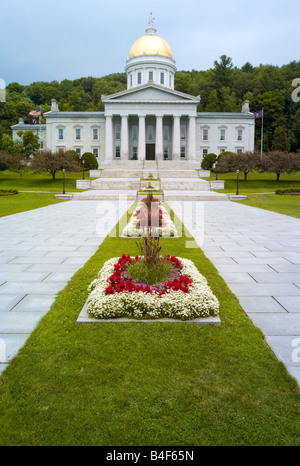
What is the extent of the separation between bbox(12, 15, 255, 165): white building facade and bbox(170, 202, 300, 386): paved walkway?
2085 inches

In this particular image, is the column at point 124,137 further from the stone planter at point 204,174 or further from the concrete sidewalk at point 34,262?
the concrete sidewalk at point 34,262

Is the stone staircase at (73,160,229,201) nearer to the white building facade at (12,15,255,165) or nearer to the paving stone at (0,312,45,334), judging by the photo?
the white building facade at (12,15,255,165)

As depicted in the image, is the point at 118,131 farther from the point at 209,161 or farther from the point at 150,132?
the point at 209,161

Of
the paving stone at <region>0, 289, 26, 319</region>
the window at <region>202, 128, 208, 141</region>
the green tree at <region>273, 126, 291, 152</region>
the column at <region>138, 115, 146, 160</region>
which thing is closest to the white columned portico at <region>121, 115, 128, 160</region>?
the column at <region>138, 115, 146, 160</region>

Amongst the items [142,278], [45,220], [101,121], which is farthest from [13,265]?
[101,121]

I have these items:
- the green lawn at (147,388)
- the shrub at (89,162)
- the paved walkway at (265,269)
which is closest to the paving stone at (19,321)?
the green lawn at (147,388)

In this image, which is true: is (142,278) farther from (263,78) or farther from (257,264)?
(263,78)

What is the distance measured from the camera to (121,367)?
393 cm

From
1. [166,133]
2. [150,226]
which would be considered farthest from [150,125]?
[150,226]

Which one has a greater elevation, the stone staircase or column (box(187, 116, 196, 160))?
column (box(187, 116, 196, 160))

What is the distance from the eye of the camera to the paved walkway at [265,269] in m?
4.89

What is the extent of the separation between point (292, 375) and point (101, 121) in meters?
71.6

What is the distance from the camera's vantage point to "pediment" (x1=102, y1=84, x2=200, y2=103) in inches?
2511

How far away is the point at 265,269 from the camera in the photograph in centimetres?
820
